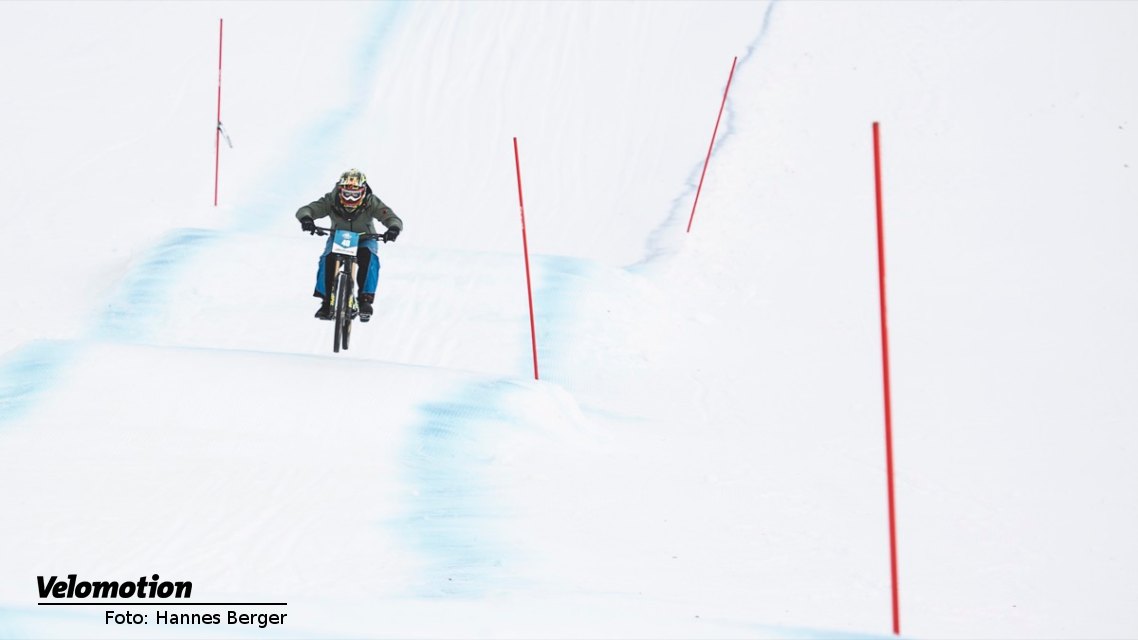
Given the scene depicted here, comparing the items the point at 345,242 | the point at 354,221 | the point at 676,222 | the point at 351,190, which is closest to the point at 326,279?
the point at 345,242

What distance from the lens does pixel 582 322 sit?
9883 millimetres

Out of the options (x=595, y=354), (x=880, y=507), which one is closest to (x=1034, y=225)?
(x=595, y=354)

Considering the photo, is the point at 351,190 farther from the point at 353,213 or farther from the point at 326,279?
the point at 326,279

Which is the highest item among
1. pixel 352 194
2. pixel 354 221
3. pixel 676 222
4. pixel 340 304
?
pixel 676 222

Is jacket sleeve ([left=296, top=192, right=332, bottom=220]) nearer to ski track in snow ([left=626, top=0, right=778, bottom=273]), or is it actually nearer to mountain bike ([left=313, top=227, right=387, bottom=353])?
mountain bike ([left=313, top=227, right=387, bottom=353])

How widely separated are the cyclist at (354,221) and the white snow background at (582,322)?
13.4 inches

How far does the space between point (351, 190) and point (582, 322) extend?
2335mm

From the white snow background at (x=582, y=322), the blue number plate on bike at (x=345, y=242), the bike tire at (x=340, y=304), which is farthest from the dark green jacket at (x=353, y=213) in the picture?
the white snow background at (x=582, y=322)

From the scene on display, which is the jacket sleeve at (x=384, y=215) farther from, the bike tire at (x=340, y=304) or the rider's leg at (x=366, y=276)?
the bike tire at (x=340, y=304)

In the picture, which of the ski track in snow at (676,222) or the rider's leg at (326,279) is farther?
the ski track in snow at (676,222)

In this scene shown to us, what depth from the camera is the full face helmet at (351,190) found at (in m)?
7.97

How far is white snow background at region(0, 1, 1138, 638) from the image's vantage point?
585 cm

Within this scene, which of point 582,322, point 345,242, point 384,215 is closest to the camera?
point 345,242

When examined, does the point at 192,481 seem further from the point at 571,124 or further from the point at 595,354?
the point at 571,124
